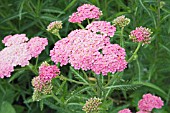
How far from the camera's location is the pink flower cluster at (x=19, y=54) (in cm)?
233

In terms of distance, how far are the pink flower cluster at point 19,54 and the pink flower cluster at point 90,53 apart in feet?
0.40

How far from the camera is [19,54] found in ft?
7.77

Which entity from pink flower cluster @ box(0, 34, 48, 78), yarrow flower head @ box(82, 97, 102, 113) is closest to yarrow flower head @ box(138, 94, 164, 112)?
yarrow flower head @ box(82, 97, 102, 113)

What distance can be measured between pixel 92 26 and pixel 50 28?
0.27m

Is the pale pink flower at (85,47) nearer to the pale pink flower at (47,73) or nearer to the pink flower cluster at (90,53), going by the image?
the pink flower cluster at (90,53)

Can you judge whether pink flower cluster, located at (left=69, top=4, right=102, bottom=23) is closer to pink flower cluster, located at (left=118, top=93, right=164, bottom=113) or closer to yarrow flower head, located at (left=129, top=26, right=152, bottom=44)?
yarrow flower head, located at (left=129, top=26, right=152, bottom=44)

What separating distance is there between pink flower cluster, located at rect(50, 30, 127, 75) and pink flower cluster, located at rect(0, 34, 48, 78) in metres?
0.12

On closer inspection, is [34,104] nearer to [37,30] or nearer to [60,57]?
[37,30]

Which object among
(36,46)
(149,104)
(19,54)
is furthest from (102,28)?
(149,104)

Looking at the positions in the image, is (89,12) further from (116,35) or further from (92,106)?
(92,106)

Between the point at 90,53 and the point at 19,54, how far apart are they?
453mm

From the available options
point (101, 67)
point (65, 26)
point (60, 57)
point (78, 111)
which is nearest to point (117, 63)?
point (101, 67)

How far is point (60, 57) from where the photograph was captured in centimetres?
225

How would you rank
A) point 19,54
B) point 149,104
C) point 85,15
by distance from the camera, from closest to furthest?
point 19,54 < point 85,15 < point 149,104
